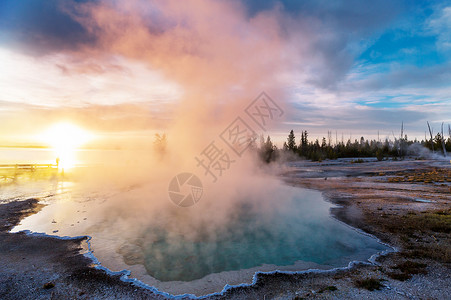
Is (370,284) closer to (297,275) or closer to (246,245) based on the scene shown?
(297,275)

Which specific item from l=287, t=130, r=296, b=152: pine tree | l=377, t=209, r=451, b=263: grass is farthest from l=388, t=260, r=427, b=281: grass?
l=287, t=130, r=296, b=152: pine tree

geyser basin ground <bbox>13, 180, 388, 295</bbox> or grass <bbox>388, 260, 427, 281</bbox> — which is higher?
grass <bbox>388, 260, 427, 281</bbox>

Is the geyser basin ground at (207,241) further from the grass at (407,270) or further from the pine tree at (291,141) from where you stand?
the pine tree at (291,141)

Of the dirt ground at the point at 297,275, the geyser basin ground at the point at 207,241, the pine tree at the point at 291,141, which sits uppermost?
the pine tree at the point at 291,141

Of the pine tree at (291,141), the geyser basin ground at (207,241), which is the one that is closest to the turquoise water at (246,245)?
the geyser basin ground at (207,241)

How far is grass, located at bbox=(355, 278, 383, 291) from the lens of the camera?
5168 millimetres

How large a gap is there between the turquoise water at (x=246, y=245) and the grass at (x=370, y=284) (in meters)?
1.30

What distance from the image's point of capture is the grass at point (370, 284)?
517 cm

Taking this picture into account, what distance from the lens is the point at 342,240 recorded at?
861 centimetres

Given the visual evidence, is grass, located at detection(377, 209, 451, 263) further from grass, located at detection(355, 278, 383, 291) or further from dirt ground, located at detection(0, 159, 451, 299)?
grass, located at detection(355, 278, 383, 291)

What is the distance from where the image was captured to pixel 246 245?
817cm

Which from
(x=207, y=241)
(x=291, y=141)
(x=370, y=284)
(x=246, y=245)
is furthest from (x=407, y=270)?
(x=291, y=141)

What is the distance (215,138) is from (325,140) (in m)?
71.5

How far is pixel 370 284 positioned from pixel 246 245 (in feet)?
12.9
